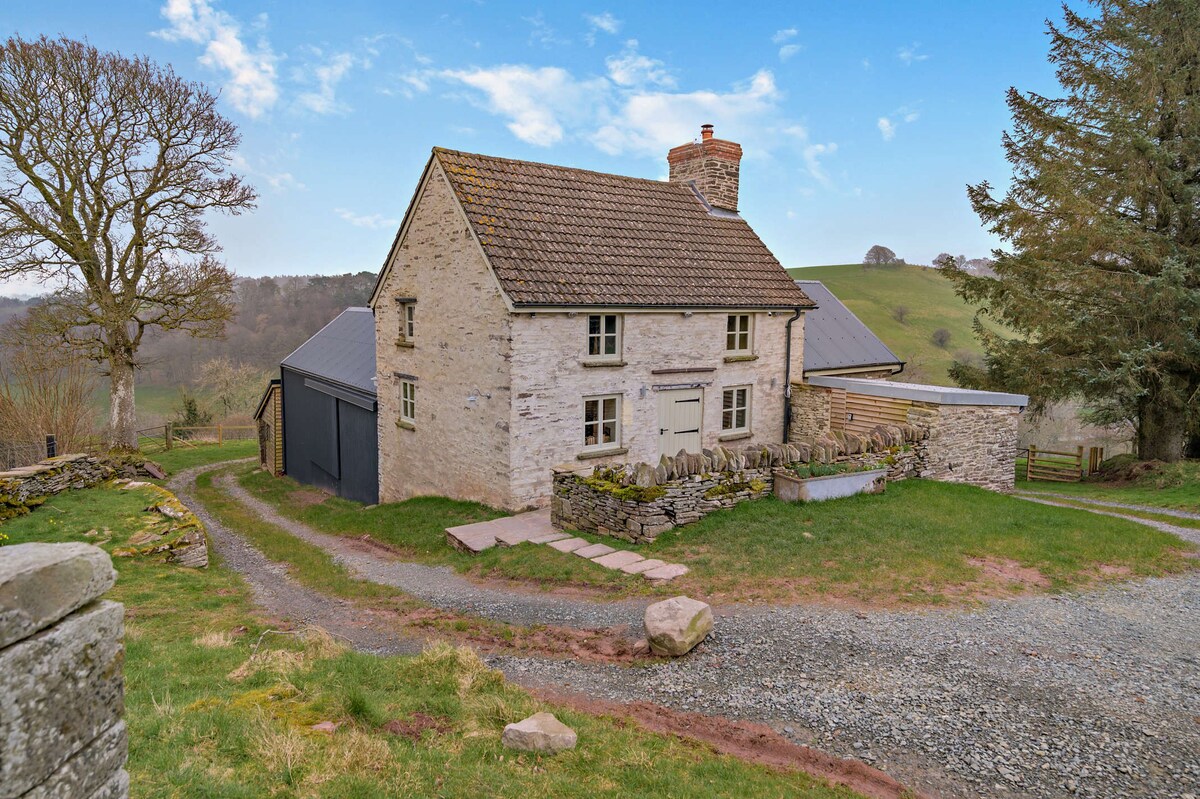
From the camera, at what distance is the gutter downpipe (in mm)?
21469

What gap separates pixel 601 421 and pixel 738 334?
5.46 metres

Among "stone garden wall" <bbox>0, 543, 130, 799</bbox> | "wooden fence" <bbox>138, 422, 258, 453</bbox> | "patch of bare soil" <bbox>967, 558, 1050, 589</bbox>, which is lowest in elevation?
"wooden fence" <bbox>138, 422, 258, 453</bbox>

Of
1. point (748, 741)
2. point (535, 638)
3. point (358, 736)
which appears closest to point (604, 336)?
point (535, 638)

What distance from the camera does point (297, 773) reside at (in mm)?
4902

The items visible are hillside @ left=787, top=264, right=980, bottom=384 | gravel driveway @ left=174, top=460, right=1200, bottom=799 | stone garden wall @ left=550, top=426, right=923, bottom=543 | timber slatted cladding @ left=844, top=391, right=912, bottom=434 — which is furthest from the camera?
hillside @ left=787, top=264, right=980, bottom=384

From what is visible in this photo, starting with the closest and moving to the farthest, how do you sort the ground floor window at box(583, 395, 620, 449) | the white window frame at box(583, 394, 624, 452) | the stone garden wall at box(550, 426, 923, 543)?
1. the stone garden wall at box(550, 426, 923, 543)
2. the white window frame at box(583, 394, 624, 452)
3. the ground floor window at box(583, 395, 620, 449)

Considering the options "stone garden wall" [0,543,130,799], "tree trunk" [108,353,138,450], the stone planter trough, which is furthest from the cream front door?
"tree trunk" [108,353,138,450]

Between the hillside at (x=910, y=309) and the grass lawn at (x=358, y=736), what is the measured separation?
57526mm

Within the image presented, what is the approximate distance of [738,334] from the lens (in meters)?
20.2

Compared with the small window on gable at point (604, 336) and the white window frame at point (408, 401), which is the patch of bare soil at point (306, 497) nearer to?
the white window frame at point (408, 401)

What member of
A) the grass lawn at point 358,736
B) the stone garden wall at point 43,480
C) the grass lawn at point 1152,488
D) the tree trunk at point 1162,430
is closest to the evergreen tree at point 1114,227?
the tree trunk at point 1162,430

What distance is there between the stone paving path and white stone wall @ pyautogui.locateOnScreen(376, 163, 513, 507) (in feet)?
3.60

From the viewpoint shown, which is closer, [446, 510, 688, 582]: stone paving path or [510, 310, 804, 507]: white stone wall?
[446, 510, 688, 582]: stone paving path

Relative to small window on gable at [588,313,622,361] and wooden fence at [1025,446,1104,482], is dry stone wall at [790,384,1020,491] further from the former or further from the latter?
wooden fence at [1025,446,1104,482]
